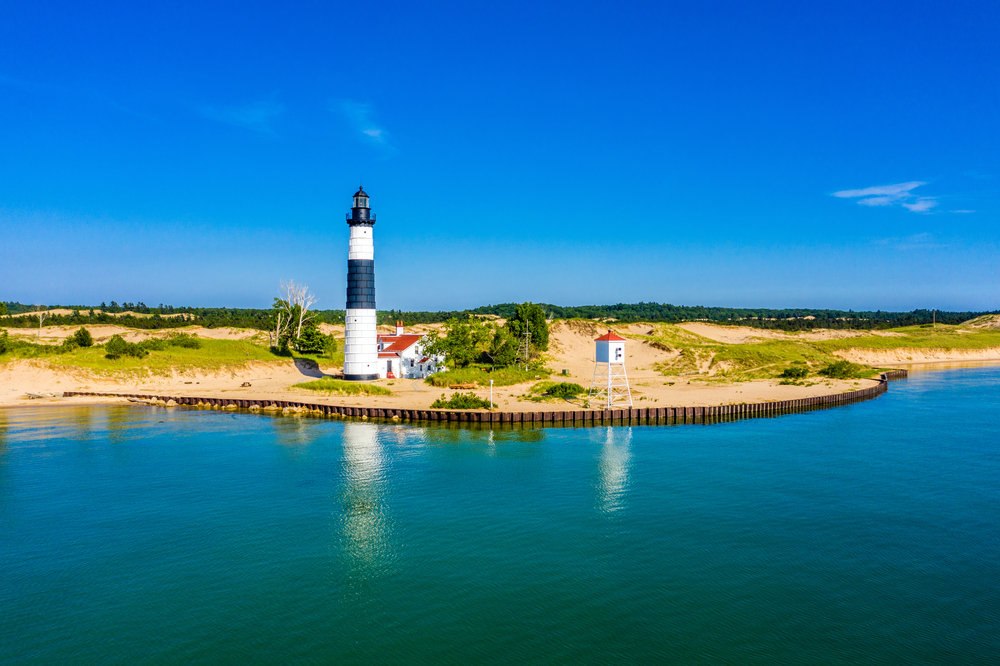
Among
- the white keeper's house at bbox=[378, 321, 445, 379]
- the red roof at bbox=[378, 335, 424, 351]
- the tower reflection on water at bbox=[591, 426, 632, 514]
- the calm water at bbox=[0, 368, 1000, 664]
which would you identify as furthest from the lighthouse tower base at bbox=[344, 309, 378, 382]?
the tower reflection on water at bbox=[591, 426, 632, 514]

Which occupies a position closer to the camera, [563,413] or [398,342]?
[563,413]

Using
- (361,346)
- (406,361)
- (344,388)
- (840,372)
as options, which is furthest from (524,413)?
(840,372)

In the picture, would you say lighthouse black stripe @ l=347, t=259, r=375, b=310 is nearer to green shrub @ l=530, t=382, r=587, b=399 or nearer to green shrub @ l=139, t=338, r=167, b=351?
green shrub @ l=530, t=382, r=587, b=399

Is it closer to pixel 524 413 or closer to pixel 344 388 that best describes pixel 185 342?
pixel 344 388

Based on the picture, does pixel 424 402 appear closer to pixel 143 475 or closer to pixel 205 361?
pixel 143 475

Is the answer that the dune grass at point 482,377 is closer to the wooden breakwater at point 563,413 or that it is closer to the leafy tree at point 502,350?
the leafy tree at point 502,350

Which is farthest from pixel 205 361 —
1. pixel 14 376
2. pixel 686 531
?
pixel 686 531
